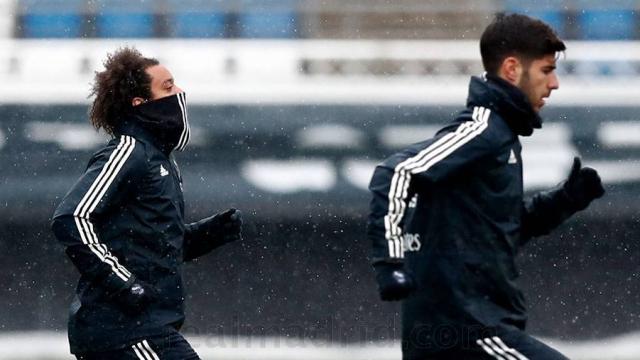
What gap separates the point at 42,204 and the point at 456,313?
24.0 ft

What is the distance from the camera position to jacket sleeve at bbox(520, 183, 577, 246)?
14.0 ft

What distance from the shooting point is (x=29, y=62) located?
12.5 meters

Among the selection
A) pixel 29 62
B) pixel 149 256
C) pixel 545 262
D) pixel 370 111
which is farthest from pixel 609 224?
pixel 149 256

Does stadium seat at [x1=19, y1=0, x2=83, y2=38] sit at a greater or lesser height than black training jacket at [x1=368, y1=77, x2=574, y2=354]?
greater

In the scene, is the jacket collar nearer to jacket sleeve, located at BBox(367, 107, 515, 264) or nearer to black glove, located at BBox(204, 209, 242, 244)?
jacket sleeve, located at BBox(367, 107, 515, 264)

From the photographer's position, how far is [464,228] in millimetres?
3928

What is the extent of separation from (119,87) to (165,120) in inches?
7.7

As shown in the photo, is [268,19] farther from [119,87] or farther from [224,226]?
[119,87]

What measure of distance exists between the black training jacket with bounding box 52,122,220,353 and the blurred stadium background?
4910 mm

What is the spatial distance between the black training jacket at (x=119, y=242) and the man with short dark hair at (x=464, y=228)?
0.77m

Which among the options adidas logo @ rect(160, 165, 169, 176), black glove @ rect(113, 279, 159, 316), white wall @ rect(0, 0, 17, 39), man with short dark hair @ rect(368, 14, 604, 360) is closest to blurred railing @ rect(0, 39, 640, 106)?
white wall @ rect(0, 0, 17, 39)

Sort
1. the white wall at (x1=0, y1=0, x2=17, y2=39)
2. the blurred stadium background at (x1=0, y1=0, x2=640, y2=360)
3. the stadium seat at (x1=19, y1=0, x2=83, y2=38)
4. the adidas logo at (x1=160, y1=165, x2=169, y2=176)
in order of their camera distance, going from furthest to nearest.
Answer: the stadium seat at (x1=19, y1=0, x2=83, y2=38) < the white wall at (x1=0, y1=0, x2=17, y2=39) < the blurred stadium background at (x1=0, y1=0, x2=640, y2=360) < the adidas logo at (x1=160, y1=165, x2=169, y2=176)

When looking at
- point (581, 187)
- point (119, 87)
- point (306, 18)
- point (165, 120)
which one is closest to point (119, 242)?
point (165, 120)

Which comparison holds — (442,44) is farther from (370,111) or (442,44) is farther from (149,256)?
(149,256)
